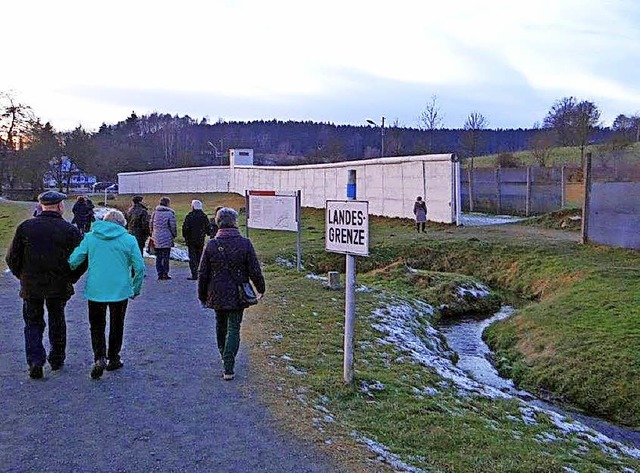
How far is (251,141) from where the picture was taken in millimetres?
131875

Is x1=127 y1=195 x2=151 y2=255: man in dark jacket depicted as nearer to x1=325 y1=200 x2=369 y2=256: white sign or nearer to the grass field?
the grass field

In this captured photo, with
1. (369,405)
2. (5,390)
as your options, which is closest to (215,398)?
(369,405)

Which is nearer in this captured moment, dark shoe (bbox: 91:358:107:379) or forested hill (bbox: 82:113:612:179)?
dark shoe (bbox: 91:358:107:379)

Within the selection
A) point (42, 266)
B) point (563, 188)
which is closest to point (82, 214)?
point (42, 266)

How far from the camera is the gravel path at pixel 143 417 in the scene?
565cm

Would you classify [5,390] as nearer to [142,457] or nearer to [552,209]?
[142,457]

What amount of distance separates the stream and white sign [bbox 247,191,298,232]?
16.4 feet

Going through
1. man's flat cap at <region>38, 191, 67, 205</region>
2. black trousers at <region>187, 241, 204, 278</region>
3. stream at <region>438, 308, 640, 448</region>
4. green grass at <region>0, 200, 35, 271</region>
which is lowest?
stream at <region>438, 308, 640, 448</region>

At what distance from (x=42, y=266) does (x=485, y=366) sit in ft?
25.9

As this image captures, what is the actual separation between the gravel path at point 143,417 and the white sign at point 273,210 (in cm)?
907

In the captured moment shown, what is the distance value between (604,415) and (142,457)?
704 centimetres

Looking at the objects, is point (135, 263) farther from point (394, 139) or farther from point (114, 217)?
point (394, 139)

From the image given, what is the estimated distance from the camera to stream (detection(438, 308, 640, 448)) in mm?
9492

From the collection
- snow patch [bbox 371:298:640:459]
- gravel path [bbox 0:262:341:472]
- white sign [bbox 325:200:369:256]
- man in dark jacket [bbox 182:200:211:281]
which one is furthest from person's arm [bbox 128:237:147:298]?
man in dark jacket [bbox 182:200:211:281]
